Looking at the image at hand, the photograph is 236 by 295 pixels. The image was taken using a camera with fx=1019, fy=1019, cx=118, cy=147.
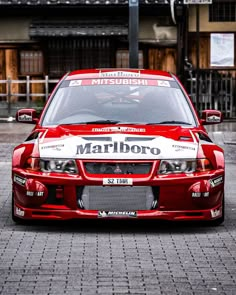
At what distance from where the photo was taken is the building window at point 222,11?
97.0 feet

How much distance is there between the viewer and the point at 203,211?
923 centimetres

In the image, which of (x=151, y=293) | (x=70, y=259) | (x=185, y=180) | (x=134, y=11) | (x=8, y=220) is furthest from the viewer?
(x=134, y=11)

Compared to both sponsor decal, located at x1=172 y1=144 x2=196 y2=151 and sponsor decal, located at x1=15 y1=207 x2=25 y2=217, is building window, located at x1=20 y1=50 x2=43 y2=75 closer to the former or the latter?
sponsor decal, located at x1=15 y1=207 x2=25 y2=217

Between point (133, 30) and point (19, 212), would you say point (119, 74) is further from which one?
point (133, 30)

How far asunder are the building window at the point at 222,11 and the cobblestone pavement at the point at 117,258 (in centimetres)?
1962

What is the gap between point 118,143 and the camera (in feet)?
30.1

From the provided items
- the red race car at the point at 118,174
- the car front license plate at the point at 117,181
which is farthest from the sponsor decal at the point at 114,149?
the car front license plate at the point at 117,181

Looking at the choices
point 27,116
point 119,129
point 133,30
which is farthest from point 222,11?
point 119,129

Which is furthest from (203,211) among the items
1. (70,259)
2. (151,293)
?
(151,293)

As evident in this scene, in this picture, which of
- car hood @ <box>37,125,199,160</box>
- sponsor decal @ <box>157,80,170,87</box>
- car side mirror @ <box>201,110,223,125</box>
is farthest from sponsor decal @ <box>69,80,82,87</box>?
car side mirror @ <box>201,110,223,125</box>

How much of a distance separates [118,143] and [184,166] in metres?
0.63

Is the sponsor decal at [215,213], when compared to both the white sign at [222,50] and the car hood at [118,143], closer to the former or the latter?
the car hood at [118,143]

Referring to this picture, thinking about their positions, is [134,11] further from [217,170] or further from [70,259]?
[70,259]

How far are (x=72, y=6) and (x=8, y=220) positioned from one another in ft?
64.7
